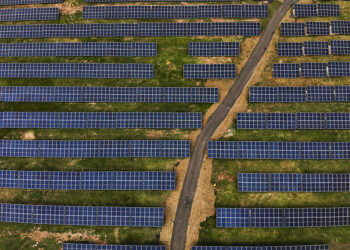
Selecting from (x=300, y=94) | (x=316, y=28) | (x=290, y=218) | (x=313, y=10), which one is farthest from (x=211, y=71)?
(x=290, y=218)

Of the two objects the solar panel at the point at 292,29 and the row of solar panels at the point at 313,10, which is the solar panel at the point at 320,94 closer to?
the solar panel at the point at 292,29

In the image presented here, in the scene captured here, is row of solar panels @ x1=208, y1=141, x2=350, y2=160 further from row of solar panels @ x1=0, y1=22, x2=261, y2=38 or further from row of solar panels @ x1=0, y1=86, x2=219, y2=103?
row of solar panels @ x1=0, y1=22, x2=261, y2=38

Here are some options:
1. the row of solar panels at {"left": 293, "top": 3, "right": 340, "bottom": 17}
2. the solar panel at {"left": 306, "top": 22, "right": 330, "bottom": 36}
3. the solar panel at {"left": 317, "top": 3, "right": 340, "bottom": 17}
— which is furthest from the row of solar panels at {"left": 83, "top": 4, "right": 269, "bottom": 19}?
the solar panel at {"left": 317, "top": 3, "right": 340, "bottom": 17}

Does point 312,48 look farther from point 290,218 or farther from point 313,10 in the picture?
point 290,218

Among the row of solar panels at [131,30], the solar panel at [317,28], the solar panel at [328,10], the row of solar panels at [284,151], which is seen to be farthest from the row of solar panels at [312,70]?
the row of solar panels at [284,151]

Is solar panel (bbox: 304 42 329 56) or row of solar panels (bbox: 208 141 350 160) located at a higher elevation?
solar panel (bbox: 304 42 329 56)

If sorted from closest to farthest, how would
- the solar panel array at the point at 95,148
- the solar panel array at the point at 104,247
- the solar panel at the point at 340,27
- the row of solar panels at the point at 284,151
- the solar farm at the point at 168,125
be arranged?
the solar panel array at the point at 104,247 < the solar farm at the point at 168,125 < the row of solar panels at the point at 284,151 < the solar panel array at the point at 95,148 < the solar panel at the point at 340,27
